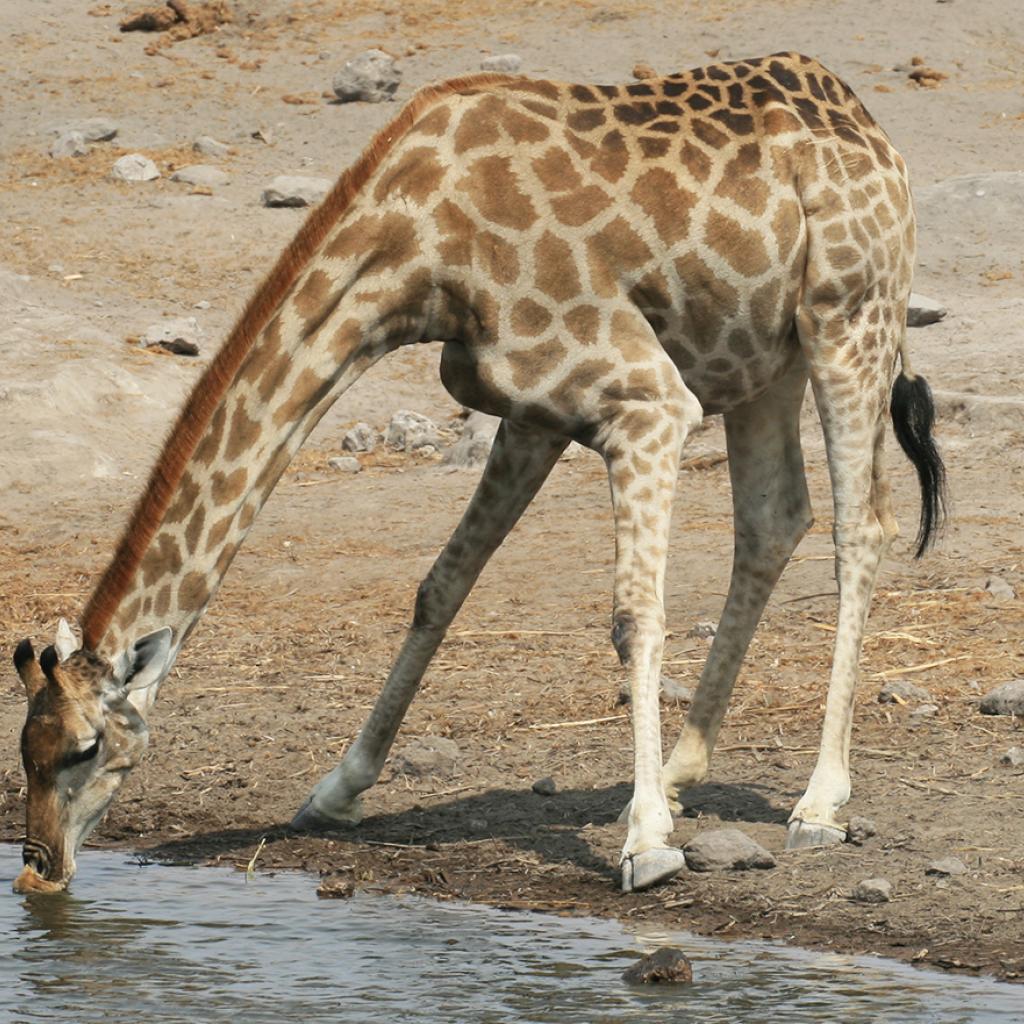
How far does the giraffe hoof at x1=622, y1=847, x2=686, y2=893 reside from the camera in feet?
20.3

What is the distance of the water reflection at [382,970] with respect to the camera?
16.9ft

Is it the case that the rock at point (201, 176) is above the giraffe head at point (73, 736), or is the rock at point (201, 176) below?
below

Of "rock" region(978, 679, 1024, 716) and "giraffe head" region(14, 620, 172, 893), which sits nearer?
"giraffe head" region(14, 620, 172, 893)

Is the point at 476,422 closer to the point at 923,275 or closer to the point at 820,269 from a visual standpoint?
the point at 923,275

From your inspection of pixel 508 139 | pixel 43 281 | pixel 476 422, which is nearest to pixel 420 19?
pixel 43 281

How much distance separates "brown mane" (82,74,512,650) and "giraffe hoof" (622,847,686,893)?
1.77 metres

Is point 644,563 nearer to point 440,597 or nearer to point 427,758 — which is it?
point 440,597

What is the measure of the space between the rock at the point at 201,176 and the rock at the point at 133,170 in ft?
0.69

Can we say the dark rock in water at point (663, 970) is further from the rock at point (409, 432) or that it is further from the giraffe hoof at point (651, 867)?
the rock at point (409, 432)

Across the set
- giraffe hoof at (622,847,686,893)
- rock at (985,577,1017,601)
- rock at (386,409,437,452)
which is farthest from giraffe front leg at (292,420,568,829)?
rock at (386,409,437,452)

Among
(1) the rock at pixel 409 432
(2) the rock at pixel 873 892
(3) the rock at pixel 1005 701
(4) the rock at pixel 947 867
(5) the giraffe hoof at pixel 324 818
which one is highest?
(2) the rock at pixel 873 892

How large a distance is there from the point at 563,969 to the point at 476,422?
25.4 feet

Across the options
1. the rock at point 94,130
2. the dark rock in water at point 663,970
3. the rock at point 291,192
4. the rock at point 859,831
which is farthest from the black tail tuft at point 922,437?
the rock at point 94,130

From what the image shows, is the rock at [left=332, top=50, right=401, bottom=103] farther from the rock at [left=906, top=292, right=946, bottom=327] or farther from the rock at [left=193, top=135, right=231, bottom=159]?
the rock at [left=906, top=292, right=946, bottom=327]
